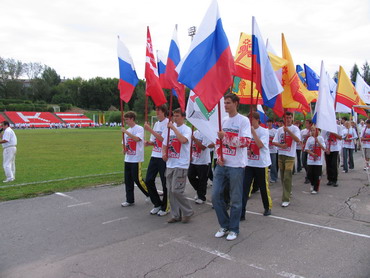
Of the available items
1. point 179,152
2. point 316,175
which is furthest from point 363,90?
point 179,152

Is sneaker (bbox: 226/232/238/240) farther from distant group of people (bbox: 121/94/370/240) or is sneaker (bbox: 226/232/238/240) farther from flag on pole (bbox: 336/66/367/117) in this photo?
flag on pole (bbox: 336/66/367/117)

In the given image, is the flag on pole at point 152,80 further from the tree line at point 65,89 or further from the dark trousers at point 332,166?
the tree line at point 65,89

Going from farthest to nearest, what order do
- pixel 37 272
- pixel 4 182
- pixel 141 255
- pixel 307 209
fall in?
1. pixel 4 182
2. pixel 307 209
3. pixel 141 255
4. pixel 37 272

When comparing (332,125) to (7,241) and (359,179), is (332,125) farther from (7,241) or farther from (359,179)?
(7,241)

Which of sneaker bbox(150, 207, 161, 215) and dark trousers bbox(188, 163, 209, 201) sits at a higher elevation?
dark trousers bbox(188, 163, 209, 201)

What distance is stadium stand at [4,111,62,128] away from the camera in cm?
6741

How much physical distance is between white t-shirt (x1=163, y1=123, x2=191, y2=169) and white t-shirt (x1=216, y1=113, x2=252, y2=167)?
3.10 feet

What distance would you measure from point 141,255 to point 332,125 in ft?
17.2

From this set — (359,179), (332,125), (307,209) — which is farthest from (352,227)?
(359,179)

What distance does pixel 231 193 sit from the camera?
16.1ft

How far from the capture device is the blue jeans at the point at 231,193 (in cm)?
486

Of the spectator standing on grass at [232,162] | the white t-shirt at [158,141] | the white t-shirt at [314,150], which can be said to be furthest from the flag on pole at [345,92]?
the white t-shirt at [158,141]

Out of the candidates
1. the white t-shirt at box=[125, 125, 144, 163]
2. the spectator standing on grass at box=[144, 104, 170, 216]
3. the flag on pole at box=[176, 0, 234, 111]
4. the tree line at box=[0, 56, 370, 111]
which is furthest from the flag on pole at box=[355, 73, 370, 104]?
the tree line at box=[0, 56, 370, 111]

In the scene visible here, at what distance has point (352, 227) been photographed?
17.9 ft
